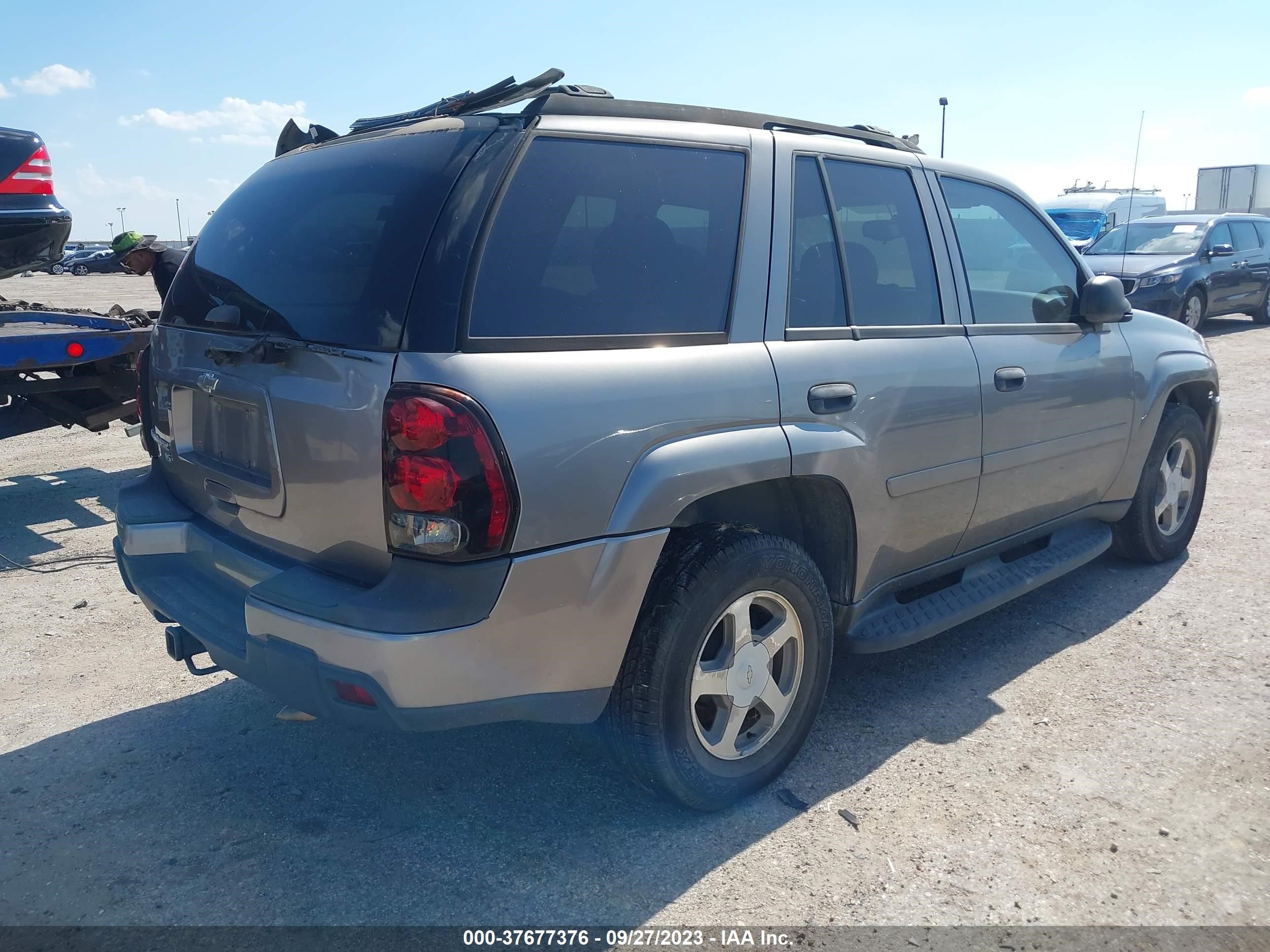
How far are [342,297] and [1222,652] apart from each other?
146 inches

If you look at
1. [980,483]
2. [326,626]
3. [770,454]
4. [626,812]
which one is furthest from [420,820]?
[980,483]

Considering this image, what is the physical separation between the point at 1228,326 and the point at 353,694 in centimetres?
1807

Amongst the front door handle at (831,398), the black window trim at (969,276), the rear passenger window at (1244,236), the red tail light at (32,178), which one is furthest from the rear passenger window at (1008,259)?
the rear passenger window at (1244,236)

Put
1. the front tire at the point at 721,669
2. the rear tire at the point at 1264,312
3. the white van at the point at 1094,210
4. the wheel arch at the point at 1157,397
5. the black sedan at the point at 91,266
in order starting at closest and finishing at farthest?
1. the front tire at the point at 721,669
2. the wheel arch at the point at 1157,397
3. the rear tire at the point at 1264,312
4. the white van at the point at 1094,210
5. the black sedan at the point at 91,266

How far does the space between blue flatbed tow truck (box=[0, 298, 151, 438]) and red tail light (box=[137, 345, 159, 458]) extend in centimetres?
277

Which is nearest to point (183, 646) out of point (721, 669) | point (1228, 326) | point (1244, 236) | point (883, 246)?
point (721, 669)

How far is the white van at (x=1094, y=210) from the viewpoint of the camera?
20672mm

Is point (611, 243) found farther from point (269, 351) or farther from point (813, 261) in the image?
point (269, 351)

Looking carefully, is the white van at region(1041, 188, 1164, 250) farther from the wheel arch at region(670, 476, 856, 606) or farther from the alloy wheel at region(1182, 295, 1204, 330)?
the wheel arch at region(670, 476, 856, 606)

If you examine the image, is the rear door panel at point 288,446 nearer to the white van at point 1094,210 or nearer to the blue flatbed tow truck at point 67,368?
the blue flatbed tow truck at point 67,368

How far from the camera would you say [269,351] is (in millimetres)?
2611

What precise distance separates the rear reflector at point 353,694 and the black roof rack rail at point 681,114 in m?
1.54

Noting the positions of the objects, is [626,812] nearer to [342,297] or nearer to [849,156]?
[342,297]

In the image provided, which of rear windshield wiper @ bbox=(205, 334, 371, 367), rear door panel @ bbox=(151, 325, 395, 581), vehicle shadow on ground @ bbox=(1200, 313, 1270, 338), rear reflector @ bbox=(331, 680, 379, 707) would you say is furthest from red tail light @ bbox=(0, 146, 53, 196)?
vehicle shadow on ground @ bbox=(1200, 313, 1270, 338)
